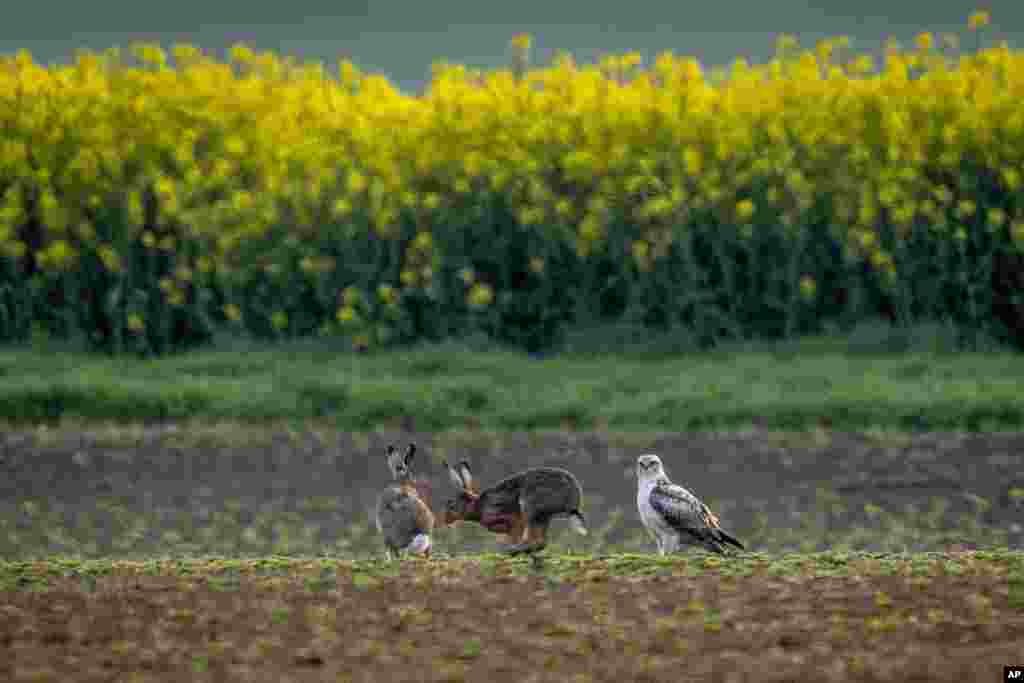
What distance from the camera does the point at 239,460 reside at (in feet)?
42.4

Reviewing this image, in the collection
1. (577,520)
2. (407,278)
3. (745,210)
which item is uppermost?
(745,210)

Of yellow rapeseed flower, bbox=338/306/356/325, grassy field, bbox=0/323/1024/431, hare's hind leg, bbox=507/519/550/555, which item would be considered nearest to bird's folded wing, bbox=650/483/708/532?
hare's hind leg, bbox=507/519/550/555

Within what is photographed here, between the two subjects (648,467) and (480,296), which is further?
(480,296)

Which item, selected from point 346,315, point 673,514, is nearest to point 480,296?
point 346,315

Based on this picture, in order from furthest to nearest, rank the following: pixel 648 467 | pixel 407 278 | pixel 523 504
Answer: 1. pixel 407 278
2. pixel 523 504
3. pixel 648 467

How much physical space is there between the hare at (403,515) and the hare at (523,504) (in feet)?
0.45

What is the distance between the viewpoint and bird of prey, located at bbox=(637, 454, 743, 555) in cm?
755

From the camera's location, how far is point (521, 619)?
6.55 metres

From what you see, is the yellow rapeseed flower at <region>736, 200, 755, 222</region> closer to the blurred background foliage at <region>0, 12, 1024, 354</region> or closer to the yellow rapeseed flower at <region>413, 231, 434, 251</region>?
the blurred background foliage at <region>0, 12, 1024, 354</region>

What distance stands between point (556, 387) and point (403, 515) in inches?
265

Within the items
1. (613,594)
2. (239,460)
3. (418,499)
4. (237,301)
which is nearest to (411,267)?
(237,301)

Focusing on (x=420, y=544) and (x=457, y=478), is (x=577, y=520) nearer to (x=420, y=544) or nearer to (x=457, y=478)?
(x=457, y=478)

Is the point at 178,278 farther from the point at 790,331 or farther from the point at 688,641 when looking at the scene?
the point at 688,641

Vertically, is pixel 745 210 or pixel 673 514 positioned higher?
pixel 745 210
